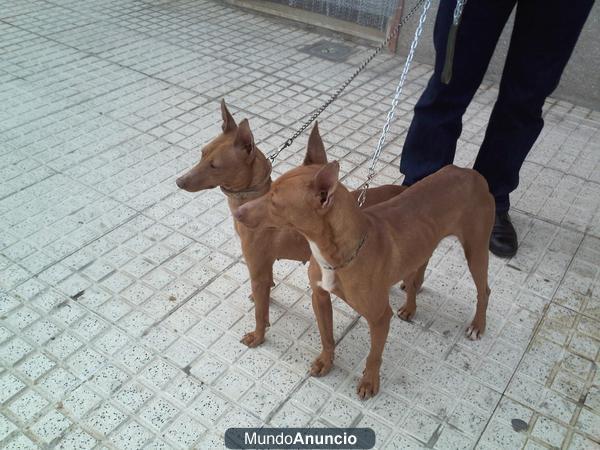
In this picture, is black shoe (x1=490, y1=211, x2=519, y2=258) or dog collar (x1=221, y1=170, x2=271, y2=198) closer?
dog collar (x1=221, y1=170, x2=271, y2=198)

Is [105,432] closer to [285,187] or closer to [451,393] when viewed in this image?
[285,187]

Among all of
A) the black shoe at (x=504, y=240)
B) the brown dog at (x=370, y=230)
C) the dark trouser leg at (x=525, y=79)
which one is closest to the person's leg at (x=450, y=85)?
the dark trouser leg at (x=525, y=79)

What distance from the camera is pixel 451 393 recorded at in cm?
278

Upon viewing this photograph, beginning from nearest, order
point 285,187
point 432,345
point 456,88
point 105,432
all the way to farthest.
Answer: point 285,187 → point 105,432 → point 432,345 → point 456,88

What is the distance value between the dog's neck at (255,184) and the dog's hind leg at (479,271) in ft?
3.66

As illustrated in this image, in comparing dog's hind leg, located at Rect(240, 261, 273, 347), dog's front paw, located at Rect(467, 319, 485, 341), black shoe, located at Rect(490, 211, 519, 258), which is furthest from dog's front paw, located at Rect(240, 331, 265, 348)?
black shoe, located at Rect(490, 211, 519, 258)

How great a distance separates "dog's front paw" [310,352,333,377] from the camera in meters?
2.82

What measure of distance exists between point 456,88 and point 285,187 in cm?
186

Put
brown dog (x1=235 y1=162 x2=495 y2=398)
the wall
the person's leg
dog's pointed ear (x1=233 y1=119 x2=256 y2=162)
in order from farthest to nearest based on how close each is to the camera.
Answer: the wall, the person's leg, dog's pointed ear (x1=233 y1=119 x2=256 y2=162), brown dog (x1=235 y1=162 x2=495 y2=398)

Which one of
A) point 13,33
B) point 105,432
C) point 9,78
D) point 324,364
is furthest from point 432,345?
point 13,33

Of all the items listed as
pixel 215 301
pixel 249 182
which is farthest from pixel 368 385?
pixel 249 182

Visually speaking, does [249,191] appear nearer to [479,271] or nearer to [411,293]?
[411,293]

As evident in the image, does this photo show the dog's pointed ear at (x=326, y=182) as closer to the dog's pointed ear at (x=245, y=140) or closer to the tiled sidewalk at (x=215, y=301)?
the dog's pointed ear at (x=245, y=140)

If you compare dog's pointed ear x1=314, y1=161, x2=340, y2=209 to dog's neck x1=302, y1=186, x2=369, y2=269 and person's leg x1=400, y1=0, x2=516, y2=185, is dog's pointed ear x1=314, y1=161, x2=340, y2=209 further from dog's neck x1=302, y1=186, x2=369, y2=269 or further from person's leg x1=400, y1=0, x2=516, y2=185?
person's leg x1=400, y1=0, x2=516, y2=185
